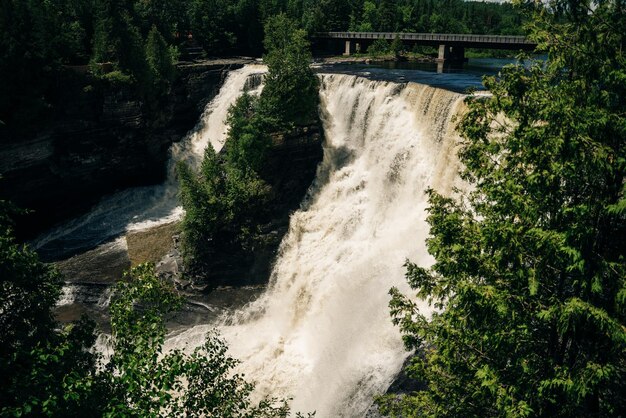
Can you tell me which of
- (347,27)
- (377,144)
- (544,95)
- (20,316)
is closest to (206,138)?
(377,144)

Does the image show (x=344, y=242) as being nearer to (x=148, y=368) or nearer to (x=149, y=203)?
(x=149, y=203)

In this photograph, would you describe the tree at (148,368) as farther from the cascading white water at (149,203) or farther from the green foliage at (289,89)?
the cascading white water at (149,203)

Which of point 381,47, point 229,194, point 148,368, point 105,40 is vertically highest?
point 381,47

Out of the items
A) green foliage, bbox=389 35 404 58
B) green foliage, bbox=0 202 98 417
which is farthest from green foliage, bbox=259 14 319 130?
green foliage, bbox=389 35 404 58

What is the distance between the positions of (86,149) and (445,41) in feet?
166

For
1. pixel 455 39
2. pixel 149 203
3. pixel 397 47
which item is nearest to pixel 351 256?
pixel 149 203

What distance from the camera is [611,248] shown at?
26.6 ft

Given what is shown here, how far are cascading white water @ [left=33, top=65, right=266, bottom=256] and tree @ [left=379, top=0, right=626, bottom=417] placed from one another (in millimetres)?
27028

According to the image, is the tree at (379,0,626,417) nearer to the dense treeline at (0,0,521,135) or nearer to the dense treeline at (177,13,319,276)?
the dense treeline at (0,0,521,135)

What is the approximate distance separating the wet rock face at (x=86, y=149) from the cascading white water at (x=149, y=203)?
0.99 metres

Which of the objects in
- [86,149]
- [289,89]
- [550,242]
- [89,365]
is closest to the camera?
[550,242]

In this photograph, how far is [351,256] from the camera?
2755 cm

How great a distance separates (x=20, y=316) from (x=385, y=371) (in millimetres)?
12634

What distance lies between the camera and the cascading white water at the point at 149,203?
34.5 m
